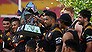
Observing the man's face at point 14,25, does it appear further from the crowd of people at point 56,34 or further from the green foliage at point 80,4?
the green foliage at point 80,4

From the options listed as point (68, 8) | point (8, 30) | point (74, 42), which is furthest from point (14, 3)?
point (74, 42)

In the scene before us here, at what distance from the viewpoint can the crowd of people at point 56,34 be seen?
673 cm

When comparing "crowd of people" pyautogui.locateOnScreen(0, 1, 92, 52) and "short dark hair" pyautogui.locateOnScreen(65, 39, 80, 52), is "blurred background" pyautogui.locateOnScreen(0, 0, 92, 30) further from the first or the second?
"short dark hair" pyautogui.locateOnScreen(65, 39, 80, 52)

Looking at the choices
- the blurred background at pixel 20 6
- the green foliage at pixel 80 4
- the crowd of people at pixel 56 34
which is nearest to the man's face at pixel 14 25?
the crowd of people at pixel 56 34

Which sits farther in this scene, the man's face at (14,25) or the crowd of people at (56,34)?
the man's face at (14,25)

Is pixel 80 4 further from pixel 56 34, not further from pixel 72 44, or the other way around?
pixel 72 44

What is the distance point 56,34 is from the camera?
24.9 ft

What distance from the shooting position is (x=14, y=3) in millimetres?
16609

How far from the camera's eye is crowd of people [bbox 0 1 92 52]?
6727mm

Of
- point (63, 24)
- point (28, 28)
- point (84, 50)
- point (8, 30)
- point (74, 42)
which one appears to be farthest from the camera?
point (8, 30)

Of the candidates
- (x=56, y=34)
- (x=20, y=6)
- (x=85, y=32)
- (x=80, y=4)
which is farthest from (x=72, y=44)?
(x=20, y=6)

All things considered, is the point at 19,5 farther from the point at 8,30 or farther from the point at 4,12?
the point at 8,30

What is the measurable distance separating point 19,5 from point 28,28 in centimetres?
813

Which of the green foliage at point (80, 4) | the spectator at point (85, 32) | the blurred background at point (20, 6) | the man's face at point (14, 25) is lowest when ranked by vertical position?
the blurred background at point (20, 6)
